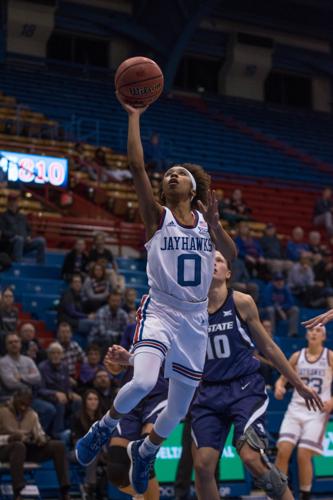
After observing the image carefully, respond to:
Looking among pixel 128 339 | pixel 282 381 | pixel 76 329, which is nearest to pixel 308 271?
pixel 76 329

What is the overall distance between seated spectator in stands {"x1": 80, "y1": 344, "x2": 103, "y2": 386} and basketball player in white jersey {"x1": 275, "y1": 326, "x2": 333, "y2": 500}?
2.56 meters

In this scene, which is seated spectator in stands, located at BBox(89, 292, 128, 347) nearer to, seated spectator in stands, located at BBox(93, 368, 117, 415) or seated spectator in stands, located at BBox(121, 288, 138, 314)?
seated spectator in stands, located at BBox(121, 288, 138, 314)

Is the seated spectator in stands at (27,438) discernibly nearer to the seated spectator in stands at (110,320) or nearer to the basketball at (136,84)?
the seated spectator in stands at (110,320)

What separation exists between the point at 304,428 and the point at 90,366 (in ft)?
9.85

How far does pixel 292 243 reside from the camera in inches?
789

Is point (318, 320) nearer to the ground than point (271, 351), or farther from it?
farther from it

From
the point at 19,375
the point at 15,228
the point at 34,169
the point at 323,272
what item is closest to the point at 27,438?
the point at 19,375

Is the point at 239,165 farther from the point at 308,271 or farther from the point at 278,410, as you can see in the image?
the point at 278,410

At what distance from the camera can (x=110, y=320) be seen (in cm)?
1393

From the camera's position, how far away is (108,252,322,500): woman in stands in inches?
287

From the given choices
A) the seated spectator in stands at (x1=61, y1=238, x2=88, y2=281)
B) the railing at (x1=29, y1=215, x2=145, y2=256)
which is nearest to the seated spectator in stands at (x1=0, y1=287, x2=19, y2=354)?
the seated spectator in stands at (x1=61, y1=238, x2=88, y2=281)

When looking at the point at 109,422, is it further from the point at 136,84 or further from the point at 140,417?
the point at 136,84

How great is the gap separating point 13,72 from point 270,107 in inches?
350

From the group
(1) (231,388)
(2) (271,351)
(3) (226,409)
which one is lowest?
(3) (226,409)
